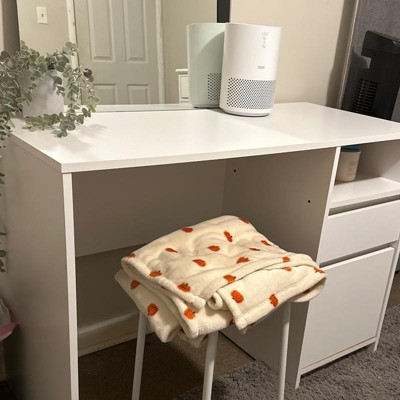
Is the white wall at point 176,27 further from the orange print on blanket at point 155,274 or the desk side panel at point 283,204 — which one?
the orange print on blanket at point 155,274

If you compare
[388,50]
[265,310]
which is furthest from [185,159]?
[388,50]

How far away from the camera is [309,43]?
164 cm

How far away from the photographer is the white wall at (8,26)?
41.6 inches

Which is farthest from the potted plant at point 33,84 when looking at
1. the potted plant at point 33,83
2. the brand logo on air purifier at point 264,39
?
the brand logo on air purifier at point 264,39

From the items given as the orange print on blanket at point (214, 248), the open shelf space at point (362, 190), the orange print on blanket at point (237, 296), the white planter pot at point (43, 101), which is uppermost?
the white planter pot at point (43, 101)

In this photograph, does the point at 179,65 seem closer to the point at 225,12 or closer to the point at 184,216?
the point at 225,12

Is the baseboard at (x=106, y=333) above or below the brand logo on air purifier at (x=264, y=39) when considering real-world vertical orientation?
below

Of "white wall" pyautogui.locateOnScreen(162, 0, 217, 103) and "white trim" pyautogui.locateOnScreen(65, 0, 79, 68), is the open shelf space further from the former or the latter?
"white trim" pyautogui.locateOnScreen(65, 0, 79, 68)

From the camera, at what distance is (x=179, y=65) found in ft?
4.31

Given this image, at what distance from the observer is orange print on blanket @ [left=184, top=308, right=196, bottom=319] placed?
811mm

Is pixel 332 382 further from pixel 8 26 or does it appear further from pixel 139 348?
pixel 8 26

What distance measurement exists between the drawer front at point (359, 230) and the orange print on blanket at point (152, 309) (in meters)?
0.54

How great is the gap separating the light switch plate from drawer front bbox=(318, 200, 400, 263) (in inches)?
34.9

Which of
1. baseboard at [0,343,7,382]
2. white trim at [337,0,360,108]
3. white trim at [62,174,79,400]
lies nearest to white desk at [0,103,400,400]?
white trim at [62,174,79,400]
